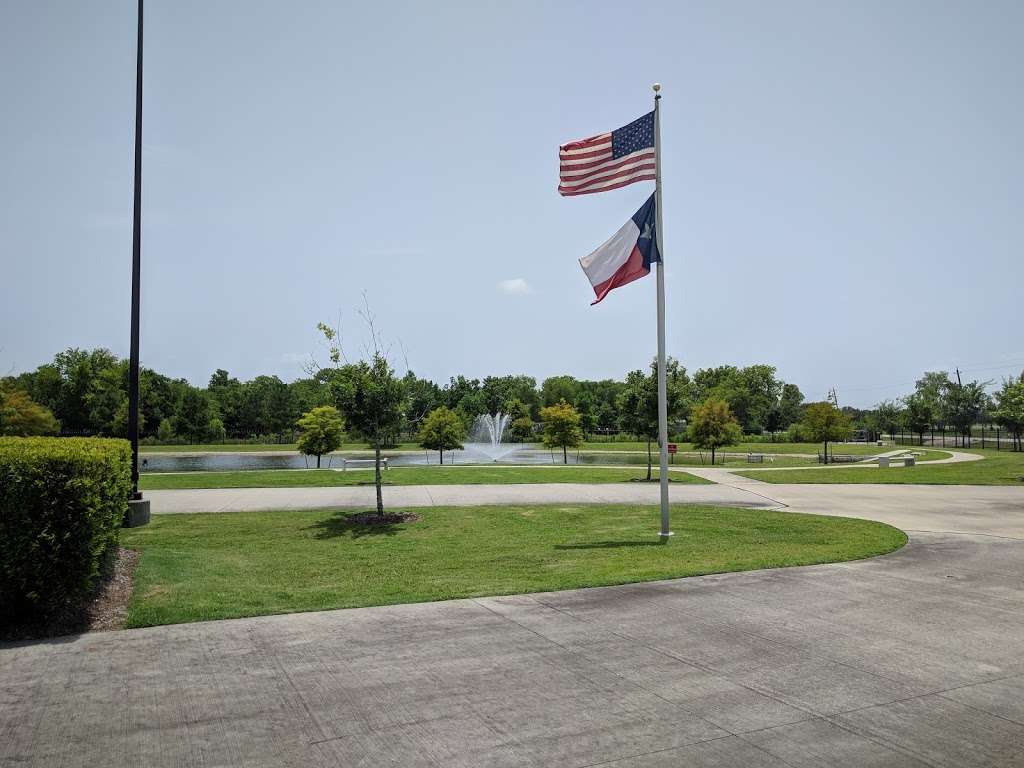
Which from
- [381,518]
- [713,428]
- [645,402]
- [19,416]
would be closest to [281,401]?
[19,416]

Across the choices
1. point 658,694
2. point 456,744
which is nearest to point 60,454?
point 456,744

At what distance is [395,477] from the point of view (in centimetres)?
2350

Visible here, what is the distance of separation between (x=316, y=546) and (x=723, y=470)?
71.5 ft

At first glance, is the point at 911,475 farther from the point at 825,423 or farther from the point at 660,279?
the point at 660,279

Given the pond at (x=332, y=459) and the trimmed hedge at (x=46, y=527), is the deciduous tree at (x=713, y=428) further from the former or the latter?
the trimmed hedge at (x=46, y=527)

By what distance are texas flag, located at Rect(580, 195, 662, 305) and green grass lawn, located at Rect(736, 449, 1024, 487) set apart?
15.6 meters

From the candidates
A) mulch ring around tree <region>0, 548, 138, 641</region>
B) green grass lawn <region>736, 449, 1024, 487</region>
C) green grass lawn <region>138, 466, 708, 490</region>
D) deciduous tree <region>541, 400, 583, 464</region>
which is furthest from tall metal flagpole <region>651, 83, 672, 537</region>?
deciduous tree <region>541, 400, 583, 464</region>

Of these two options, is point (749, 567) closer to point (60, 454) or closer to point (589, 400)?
point (60, 454)

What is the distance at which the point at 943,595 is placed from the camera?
8172 mm

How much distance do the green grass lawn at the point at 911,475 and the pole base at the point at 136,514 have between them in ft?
65.9

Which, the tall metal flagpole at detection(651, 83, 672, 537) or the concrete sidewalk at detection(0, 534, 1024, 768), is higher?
the tall metal flagpole at detection(651, 83, 672, 537)

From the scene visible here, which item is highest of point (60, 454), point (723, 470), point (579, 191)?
point (579, 191)

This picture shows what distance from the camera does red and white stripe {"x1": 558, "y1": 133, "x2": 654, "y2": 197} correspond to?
12352 mm

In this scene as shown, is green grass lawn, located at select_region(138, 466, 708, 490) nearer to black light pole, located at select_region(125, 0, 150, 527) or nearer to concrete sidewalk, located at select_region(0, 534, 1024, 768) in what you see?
black light pole, located at select_region(125, 0, 150, 527)
